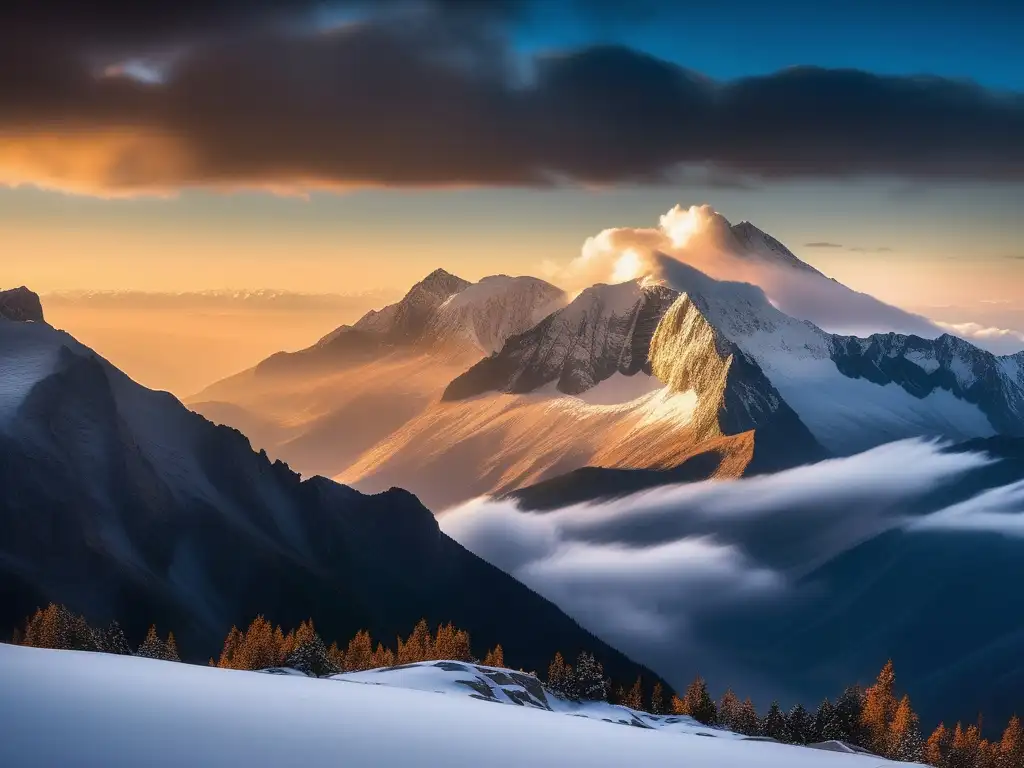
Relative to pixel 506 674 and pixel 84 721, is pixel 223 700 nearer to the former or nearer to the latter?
pixel 84 721

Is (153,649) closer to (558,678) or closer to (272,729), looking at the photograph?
(558,678)

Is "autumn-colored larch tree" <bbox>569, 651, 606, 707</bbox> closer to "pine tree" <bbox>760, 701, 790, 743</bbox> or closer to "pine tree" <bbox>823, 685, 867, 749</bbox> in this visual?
"pine tree" <bbox>760, 701, 790, 743</bbox>

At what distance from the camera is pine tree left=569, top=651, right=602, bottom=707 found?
18338cm

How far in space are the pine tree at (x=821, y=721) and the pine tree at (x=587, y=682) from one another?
33.4m

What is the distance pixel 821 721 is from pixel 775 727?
8.96m

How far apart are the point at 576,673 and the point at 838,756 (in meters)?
133

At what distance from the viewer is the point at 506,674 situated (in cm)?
13962

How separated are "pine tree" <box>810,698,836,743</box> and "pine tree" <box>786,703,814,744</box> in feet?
2.04

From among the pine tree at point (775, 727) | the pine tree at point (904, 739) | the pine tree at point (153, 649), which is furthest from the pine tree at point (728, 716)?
the pine tree at point (153, 649)

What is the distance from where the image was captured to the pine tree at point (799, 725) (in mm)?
185250

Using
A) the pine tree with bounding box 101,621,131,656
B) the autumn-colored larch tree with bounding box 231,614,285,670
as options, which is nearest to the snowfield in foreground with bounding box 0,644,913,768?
the autumn-colored larch tree with bounding box 231,614,285,670

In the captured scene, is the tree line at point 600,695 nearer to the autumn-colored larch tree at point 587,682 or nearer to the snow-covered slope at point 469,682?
the autumn-colored larch tree at point 587,682

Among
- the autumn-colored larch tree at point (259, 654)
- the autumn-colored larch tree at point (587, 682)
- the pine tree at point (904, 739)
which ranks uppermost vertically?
the autumn-colored larch tree at point (259, 654)

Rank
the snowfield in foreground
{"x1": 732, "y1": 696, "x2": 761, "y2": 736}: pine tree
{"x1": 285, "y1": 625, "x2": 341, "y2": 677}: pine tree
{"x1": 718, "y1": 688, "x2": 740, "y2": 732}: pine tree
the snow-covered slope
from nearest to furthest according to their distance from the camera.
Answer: the snowfield in foreground → the snow-covered slope → {"x1": 285, "y1": 625, "x2": 341, "y2": 677}: pine tree → {"x1": 732, "y1": 696, "x2": 761, "y2": 736}: pine tree → {"x1": 718, "y1": 688, "x2": 740, "y2": 732}: pine tree
